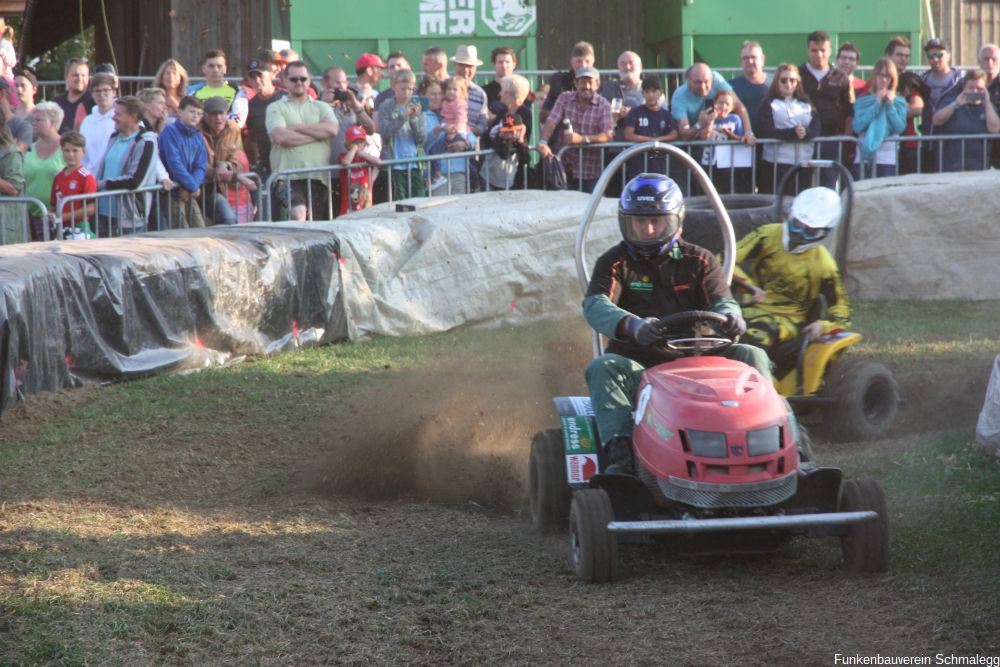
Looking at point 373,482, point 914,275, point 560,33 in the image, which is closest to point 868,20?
point 560,33

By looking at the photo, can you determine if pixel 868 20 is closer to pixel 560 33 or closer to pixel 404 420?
pixel 560 33

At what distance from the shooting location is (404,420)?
25.2ft

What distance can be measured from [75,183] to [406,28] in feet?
23.1

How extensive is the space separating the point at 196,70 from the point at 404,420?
10.7 metres

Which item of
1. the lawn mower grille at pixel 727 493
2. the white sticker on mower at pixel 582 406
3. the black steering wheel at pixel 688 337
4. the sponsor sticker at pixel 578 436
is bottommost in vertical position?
the lawn mower grille at pixel 727 493

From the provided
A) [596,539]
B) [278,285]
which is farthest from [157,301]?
[596,539]

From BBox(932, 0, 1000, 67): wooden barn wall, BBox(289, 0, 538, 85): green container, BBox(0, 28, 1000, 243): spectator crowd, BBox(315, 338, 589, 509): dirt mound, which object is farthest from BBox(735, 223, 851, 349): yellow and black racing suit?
BBox(932, 0, 1000, 67): wooden barn wall

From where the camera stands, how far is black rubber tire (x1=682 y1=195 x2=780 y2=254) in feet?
32.7

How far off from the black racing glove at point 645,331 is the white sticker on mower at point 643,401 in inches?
8.9

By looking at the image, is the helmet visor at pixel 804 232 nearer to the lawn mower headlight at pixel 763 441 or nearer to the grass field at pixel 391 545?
the grass field at pixel 391 545

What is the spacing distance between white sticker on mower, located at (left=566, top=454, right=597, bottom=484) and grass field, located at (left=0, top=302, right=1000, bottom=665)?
0.32 metres

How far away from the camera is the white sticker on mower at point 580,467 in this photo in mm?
5629

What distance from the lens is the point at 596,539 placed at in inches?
197

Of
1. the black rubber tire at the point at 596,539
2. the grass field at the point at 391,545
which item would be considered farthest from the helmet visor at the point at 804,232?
Result: the black rubber tire at the point at 596,539
